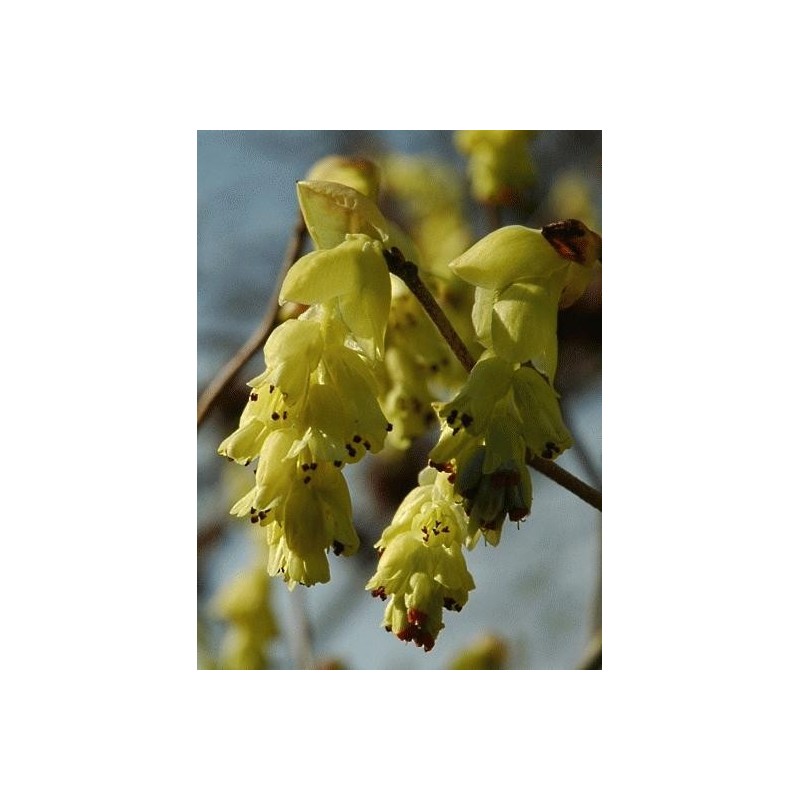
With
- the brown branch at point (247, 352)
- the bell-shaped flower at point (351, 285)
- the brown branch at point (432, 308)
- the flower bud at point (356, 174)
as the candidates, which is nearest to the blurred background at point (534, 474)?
the brown branch at point (247, 352)

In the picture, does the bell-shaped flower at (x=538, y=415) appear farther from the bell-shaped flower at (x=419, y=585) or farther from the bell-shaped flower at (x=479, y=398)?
the bell-shaped flower at (x=419, y=585)

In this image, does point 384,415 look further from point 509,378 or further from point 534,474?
point 534,474

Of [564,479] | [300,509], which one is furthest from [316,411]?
[564,479]

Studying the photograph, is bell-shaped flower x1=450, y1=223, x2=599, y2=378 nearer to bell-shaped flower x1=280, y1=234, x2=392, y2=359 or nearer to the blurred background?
bell-shaped flower x1=280, y1=234, x2=392, y2=359
